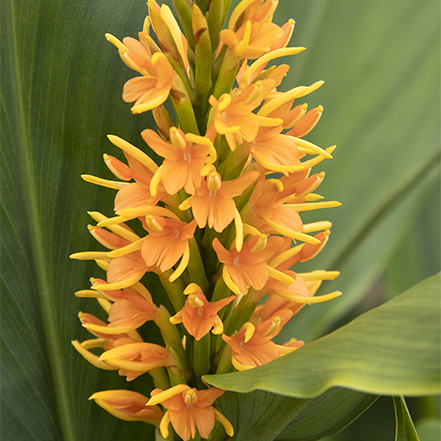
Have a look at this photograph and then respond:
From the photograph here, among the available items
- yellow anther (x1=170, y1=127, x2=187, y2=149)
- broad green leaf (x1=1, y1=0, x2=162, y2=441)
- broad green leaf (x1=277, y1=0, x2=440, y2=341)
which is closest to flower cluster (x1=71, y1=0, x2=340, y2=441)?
yellow anther (x1=170, y1=127, x2=187, y2=149)

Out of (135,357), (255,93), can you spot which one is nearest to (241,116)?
(255,93)

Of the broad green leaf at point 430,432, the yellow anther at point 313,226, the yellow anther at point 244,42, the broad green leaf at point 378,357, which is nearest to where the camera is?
the broad green leaf at point 378,357

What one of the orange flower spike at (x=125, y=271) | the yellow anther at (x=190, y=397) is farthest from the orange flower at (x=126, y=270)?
the yellow anther at (x=190, y=397)

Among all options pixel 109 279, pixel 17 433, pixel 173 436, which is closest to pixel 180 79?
pixel 109 279

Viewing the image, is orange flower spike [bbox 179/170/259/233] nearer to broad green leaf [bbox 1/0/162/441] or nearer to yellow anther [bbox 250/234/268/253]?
yellow anther [bbox 250/234/268/253]

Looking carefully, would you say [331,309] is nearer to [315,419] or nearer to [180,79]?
[315,419]

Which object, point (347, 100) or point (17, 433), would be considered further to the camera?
point (347, 100)

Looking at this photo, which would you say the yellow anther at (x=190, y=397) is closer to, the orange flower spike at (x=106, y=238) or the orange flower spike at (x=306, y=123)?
the orange flower spike at (x=106, y=238)
